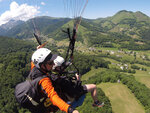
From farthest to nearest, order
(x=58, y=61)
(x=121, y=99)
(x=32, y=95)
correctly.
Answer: (x=121, y=99) → (x=58, y=61) → (x=32, y=95)

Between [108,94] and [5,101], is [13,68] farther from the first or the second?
[108,94]

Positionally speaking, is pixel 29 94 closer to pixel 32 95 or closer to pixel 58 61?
pixel 32 95

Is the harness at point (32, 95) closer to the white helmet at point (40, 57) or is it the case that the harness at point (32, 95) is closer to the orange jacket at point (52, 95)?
the orange jacket at point (52, 95)

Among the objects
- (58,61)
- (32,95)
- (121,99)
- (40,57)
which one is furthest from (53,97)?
(121,99)

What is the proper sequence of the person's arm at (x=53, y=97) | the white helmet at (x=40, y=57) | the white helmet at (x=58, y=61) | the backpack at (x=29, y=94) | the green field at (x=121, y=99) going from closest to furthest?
the person's arm at (x=53, y=97), the backpack at (x=29, y=94), the white helmet at (x=40, y=57), the white helmet at (x=58, y=61), the green field at (x=121, y=99)

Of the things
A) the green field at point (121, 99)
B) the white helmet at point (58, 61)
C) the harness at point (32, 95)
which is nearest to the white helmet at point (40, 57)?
the harness at point (32, 95)

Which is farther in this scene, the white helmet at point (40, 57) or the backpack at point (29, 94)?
the white helmet at point (40, 57)
